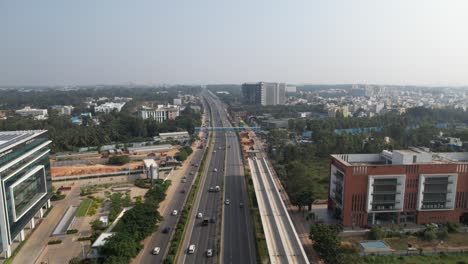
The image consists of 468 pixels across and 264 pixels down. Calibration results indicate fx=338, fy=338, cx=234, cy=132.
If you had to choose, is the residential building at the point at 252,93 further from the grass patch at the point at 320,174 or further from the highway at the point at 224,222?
the highway at the point at 224,222

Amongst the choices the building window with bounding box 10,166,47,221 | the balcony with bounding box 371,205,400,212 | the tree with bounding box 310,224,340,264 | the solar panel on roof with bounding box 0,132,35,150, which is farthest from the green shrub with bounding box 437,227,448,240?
the solar panel on roof with bounding box 0,132,35,150

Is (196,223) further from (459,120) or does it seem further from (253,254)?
(459,120)

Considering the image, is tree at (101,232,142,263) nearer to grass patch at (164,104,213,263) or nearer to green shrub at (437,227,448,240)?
grass patch at (164,104,213,263)

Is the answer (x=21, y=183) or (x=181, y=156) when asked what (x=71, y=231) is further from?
(x=181, y=156)

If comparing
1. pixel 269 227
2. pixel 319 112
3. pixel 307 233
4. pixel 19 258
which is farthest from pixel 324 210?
pixel 319 112

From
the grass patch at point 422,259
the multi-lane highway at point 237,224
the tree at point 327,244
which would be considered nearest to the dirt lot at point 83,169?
the multi-lane highway at point 237,224

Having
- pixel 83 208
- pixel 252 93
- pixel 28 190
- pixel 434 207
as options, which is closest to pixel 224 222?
pixel 83 208
